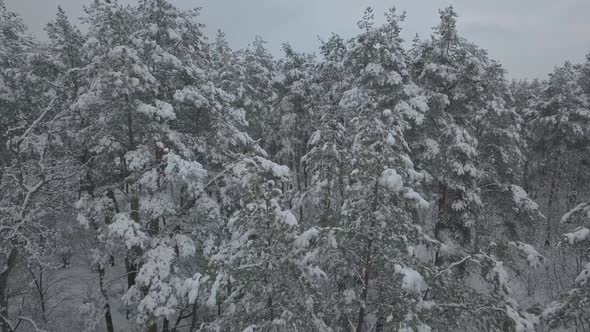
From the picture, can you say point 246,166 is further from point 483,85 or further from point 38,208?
point 483,85

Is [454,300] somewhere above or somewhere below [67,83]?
below

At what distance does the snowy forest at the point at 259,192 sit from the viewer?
7578 mm

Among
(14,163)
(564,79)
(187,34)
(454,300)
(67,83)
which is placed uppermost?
(564,79)

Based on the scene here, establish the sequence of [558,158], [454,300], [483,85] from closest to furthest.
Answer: [454,300] < [483,85] < [558,158]

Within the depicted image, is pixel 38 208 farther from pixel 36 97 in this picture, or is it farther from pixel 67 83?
pixel 36 97

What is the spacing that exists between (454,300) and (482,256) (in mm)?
1148

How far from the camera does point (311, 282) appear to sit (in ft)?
26.3

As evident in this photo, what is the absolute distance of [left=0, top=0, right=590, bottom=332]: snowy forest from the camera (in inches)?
298

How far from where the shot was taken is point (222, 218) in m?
12.7

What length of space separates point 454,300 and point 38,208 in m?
11.8

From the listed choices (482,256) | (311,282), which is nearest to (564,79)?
(482,256)

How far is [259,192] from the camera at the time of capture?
7.79 m

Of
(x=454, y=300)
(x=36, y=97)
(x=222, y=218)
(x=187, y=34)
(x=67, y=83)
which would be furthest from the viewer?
(x=36, y=97)

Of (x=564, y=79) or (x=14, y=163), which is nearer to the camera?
(x=14, y=163)
